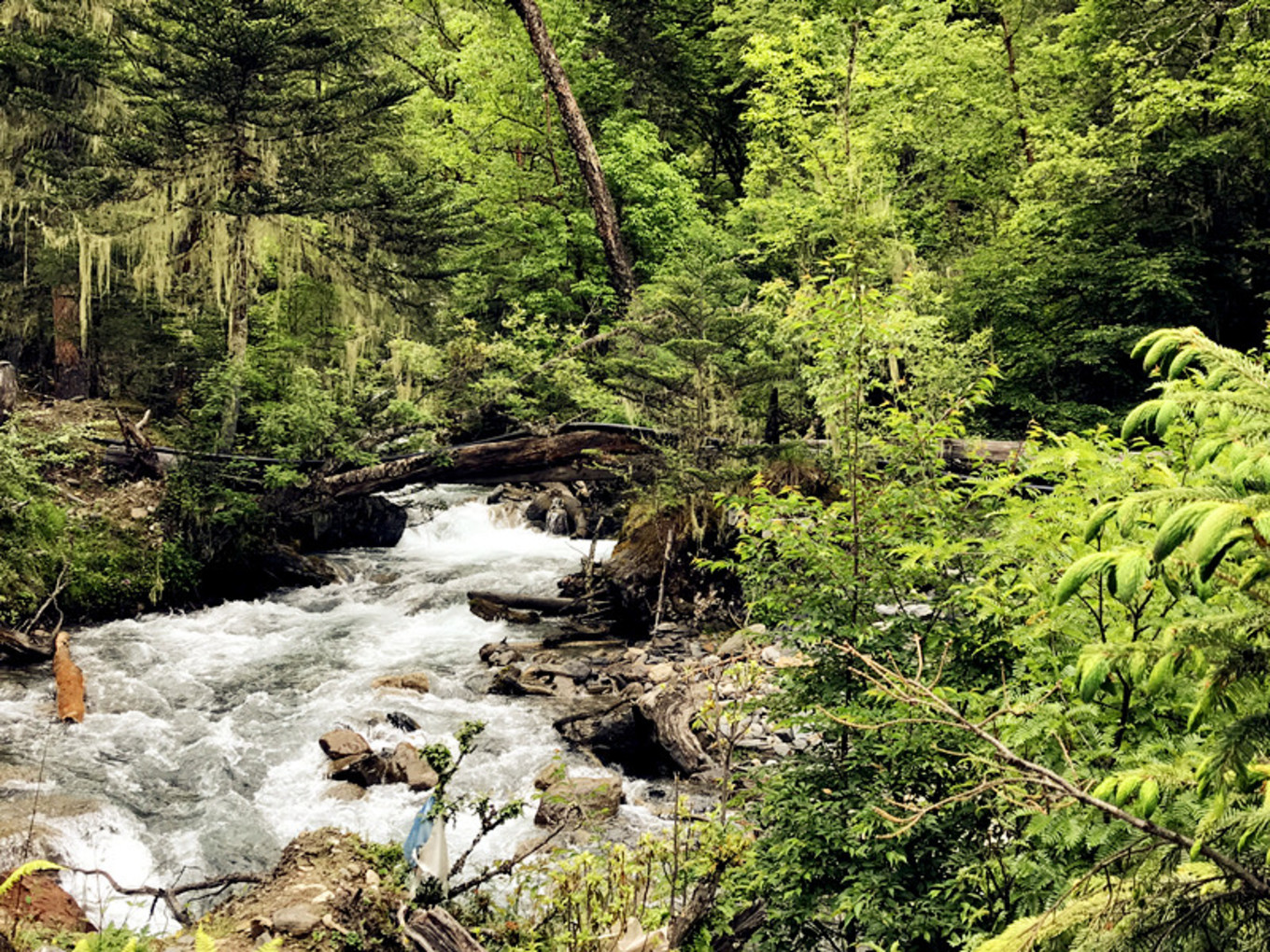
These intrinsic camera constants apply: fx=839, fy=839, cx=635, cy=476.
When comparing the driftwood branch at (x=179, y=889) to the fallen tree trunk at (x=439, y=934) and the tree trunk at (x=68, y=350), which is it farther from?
the tree trunk at (x=68, y=350)

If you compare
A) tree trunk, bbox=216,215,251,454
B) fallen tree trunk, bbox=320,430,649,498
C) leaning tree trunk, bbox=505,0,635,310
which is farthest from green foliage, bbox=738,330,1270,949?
leaning tree trunk, bbox=505,0,635,310

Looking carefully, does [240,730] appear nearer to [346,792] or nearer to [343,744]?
[343,744]

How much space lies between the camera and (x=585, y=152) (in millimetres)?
17172

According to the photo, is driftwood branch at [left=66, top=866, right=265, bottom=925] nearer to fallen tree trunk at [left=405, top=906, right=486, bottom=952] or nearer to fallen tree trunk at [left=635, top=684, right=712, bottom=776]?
fallen tree trunk at [left=405, top=906, right=486, bottom=952]

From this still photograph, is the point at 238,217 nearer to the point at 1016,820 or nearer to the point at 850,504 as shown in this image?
the point at 850,504

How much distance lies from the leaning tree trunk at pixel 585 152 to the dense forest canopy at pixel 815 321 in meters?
0.07

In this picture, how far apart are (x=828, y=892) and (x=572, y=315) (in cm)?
1586

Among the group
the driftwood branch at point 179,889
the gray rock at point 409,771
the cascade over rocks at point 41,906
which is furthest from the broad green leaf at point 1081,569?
the gray rock at point 409,771


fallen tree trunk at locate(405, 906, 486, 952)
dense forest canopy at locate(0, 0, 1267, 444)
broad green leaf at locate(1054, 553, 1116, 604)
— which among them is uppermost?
dense forest canopy at locate(0, 0, 1267, 444)

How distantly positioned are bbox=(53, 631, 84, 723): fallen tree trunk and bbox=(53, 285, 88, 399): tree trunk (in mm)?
6690

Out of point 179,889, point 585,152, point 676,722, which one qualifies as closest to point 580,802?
point 676,722

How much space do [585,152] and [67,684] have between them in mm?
12960

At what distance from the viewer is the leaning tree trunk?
16.9m

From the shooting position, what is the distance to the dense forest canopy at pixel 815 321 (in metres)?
2.69
